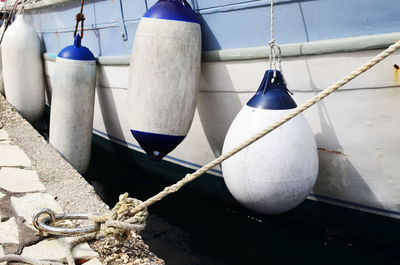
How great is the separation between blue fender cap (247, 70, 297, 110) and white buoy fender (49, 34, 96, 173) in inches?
82.2

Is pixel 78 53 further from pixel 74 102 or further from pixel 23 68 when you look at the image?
pixel 23 68

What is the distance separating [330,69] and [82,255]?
5.50 ft

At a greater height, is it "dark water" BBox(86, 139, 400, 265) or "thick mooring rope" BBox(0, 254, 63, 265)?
"thick mooring rope" BBox(0, 254, 63, 265)

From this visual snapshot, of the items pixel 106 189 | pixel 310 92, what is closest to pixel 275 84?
pixel 310 92

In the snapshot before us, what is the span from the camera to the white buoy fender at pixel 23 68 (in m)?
5.26

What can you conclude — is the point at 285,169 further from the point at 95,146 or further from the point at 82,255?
the point at 95,146

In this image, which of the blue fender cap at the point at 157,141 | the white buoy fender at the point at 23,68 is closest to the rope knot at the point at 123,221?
the blue fender cap at the point at 157,141

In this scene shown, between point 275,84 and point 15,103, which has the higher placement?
point 275,84

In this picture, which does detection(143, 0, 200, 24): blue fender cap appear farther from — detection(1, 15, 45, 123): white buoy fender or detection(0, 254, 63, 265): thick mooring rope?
detection(1, 15, 45, 123): white buoy fender

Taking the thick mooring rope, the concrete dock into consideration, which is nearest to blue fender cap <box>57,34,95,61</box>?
the concrete dock

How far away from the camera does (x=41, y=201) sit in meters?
2.63

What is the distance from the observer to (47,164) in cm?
331

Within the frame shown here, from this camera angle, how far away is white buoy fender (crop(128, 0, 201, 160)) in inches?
109

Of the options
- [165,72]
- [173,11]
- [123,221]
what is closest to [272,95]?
[165,72]
